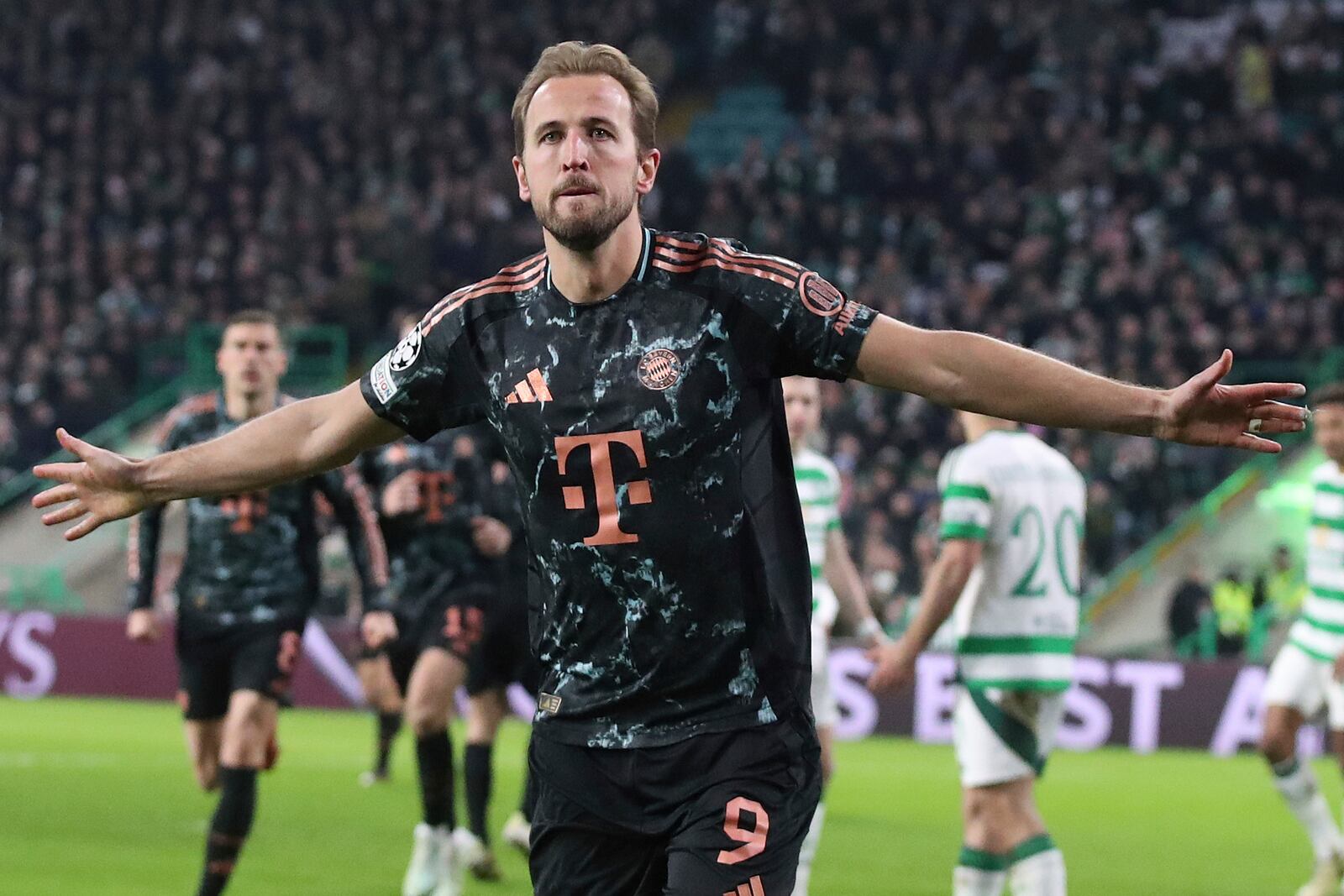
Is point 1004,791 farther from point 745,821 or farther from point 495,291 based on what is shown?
point 495,291

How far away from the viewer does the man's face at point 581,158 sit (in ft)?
12.5

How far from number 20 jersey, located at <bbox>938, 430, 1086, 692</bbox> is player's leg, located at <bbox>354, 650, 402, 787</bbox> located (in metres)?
6.06

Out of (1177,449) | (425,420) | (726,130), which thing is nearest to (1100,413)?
(425,420)

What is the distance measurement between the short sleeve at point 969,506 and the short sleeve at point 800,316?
10.4 ft

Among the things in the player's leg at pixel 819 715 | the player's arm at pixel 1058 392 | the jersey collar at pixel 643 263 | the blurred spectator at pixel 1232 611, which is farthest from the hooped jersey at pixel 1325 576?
the blurred spectator at pixel 1232 611

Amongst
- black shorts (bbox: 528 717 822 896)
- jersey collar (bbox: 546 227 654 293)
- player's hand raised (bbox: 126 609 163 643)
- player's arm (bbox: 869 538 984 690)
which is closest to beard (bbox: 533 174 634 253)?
jersey collar (bbox: 546 227 654 293)

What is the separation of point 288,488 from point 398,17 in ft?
75.9

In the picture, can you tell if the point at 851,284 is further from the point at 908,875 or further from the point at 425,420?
the point at 425,420

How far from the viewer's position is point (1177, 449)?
20531mm

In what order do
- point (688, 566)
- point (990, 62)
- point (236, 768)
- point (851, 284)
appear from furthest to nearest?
point (990, 62), point (851, 284), point (236, 768), point (688, 566)

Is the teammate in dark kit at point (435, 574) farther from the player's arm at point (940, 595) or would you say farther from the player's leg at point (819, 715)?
the player's arm at point (940, 595)

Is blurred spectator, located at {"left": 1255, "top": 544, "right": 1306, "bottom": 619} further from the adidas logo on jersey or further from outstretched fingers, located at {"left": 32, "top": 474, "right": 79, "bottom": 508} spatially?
outstretched fingers, located at {"left": 32, "top": 474, "right": 79, "bottom": 508}

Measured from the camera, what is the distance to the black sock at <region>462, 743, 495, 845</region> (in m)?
8.80

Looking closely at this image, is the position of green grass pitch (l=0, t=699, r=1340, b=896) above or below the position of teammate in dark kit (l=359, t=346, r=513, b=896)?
below
